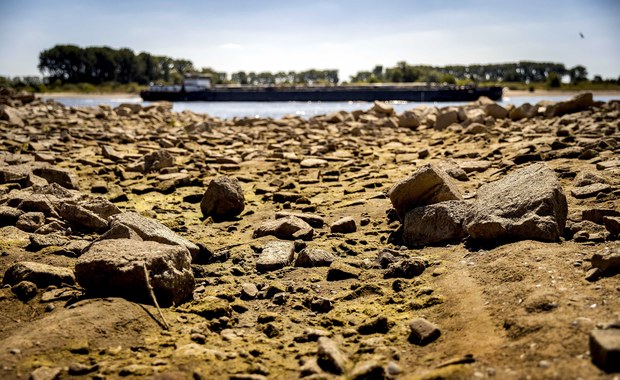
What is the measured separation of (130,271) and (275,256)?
1.63 metres

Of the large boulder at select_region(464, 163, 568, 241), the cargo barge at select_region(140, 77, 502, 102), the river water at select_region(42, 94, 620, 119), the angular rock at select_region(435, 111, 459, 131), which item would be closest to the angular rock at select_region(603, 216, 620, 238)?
the large boulder at select_region(464, 163, 568, 241)

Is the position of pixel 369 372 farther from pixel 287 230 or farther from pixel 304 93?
pixel 304 93

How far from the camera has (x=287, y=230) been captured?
235 inches

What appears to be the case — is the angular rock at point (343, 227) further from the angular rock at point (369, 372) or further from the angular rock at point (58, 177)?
the angular rock at point (58, 177)

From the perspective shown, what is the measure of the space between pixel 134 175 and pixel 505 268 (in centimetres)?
691

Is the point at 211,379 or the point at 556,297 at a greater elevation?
the point at 556,297

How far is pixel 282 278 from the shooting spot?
479 cm

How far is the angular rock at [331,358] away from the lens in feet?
10.0

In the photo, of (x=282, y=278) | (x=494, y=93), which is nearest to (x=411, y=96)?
(x=494, y=93)

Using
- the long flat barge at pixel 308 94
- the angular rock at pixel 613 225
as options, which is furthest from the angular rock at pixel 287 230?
the long flat barge at pixel 308 94

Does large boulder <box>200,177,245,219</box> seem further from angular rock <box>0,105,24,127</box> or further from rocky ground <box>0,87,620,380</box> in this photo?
angular rock <box>0,105,24,127</box>

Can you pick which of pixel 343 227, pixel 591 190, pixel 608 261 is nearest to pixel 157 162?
pixel 343 227

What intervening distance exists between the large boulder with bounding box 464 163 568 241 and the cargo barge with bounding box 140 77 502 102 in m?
60.7

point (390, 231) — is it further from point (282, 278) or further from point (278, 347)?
point (278, 347)
